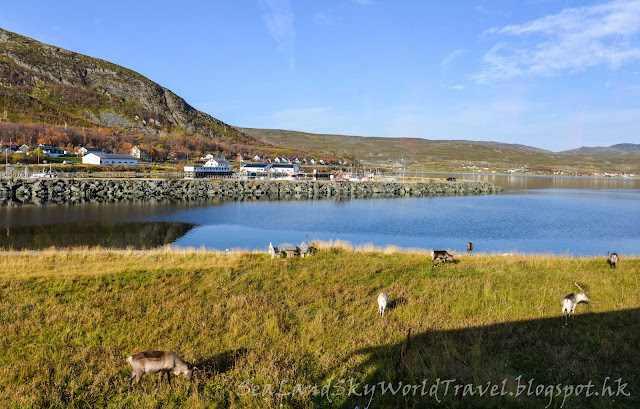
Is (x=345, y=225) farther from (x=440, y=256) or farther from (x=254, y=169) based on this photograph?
(x=254, y=169)

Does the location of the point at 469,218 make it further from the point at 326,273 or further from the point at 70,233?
the point at 70,233

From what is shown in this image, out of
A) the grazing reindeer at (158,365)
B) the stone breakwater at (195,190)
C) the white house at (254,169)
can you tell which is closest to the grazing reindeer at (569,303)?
the grazing reindeer at (158,365)

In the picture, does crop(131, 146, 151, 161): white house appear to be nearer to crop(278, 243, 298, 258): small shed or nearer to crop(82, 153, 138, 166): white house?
crop(82, 153, 138, 166): white house

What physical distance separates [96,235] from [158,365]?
36765 mm

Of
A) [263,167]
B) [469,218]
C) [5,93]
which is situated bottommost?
[469,218]

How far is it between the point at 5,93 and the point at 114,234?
652 feet

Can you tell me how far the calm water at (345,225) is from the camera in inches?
1499

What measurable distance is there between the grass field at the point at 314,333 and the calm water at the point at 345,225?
770 inches

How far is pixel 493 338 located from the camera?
33.0 feet

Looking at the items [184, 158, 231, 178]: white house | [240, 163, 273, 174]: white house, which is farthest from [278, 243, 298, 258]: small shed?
[240, 163, 273, 174]: white house

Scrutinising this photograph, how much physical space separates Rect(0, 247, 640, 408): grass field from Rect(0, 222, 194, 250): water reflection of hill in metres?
18.3

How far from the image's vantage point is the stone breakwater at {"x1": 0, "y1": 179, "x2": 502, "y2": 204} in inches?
2749

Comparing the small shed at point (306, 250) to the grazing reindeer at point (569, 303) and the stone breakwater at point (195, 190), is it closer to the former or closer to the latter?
the grazing reindeer at point (569, 303)

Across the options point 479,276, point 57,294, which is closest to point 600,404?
point 479,276
